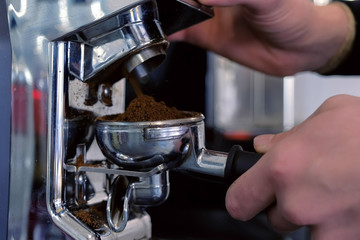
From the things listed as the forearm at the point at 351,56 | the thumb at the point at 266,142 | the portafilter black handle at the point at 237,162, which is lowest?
the portafilter black handle at the point at 237,162

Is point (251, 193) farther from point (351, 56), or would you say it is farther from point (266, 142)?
point (351, 56)

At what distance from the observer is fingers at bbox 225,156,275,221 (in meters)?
0.38

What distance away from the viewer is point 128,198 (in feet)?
1.45

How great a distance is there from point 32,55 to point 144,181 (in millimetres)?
189

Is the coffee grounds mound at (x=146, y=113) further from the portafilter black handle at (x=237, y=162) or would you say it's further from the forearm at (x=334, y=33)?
the forearm at (x=334, y=33)

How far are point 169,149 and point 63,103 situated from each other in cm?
13

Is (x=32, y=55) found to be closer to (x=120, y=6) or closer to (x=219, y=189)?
(x=120, y=6)

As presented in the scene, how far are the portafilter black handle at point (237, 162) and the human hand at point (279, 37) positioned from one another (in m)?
0.36

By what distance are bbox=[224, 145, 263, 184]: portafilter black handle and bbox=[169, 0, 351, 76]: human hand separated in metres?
0.36

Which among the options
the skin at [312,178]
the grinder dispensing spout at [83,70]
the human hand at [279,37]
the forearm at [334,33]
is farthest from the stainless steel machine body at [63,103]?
the forearm at [334,33]

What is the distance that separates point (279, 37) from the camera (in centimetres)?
76

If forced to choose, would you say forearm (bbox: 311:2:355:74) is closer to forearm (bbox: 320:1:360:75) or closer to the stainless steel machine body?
forearm (bbox: 320:1:360:75)

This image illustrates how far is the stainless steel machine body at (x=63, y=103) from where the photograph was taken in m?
0.42

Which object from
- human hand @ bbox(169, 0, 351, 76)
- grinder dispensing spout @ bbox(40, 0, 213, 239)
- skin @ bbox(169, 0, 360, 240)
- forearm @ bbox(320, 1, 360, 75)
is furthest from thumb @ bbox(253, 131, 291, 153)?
forearm @ bbox(320, 1, 360, 75)
